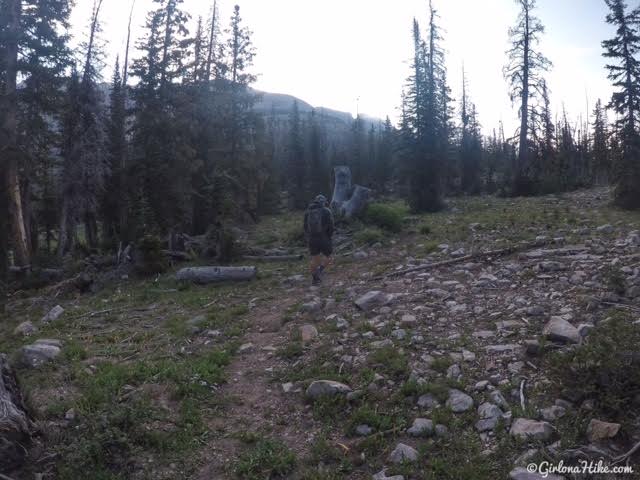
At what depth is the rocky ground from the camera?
4055mm

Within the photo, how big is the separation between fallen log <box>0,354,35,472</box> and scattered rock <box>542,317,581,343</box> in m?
5.82

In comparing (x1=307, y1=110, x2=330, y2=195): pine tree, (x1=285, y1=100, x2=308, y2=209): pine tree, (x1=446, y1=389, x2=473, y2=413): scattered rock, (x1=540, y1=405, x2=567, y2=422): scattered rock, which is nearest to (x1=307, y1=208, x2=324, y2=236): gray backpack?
(x1=446, y1=389, x2=473, y2=413): scattered rock

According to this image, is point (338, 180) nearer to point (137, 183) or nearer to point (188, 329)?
point (137, 183)

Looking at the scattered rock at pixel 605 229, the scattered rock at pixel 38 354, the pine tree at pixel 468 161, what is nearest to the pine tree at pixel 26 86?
the scattered rock at pixel 38 354

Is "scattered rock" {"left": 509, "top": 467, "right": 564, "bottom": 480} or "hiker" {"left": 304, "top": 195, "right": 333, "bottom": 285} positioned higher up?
"hiker" {"left": 304, "top": 195, "right": 333, "bottom": 285}

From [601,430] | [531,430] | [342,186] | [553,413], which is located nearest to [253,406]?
[531,430]

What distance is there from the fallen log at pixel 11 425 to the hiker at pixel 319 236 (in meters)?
6.99

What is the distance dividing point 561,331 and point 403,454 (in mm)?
2733

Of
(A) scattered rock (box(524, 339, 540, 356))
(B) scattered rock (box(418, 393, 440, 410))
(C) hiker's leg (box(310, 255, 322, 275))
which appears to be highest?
(C) hiker's leg (box(310, 255, 322, 275))

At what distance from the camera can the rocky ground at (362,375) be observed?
13.3 ft

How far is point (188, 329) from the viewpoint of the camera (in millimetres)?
8148

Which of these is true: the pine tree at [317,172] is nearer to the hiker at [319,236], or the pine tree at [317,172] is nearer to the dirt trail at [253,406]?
the hiker at [319,236]

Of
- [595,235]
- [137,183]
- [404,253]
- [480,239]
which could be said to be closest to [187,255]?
[137,183]

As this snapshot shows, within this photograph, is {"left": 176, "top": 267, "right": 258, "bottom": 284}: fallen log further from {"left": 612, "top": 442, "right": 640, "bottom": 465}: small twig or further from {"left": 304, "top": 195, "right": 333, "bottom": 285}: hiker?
{"left": 612, "top": 442, "right": 640, "bottom": 465}: small twig
